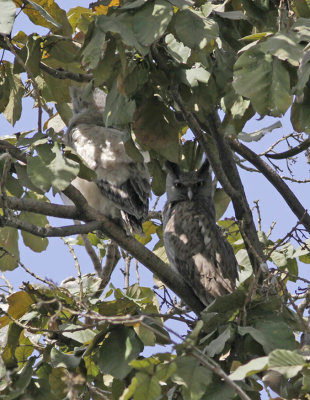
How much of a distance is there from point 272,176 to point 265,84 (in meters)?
2.41

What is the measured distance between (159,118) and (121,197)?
123cm

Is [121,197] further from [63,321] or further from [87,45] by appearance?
[87,45]

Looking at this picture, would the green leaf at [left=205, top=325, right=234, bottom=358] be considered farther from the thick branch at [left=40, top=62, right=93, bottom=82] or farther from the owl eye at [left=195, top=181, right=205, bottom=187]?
the owl eye at [left=195, top=181, right=205, bottom=187]

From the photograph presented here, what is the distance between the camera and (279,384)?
10.00 feet

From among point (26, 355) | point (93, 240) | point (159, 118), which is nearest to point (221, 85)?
point (159, 118)

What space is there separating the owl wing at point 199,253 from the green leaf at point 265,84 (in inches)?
107

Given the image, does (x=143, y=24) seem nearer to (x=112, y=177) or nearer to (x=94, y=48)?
(x=94, y=48)

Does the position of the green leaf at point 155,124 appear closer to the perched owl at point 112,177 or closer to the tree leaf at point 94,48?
the tree leaf at point 94,48

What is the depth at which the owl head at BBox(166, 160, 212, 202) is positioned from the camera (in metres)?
6.66

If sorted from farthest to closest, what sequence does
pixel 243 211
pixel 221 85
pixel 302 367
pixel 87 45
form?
pixel 243 211 < pixel 221 85 < pixel 87 45 < pixel 302 367

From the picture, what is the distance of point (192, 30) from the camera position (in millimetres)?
2904

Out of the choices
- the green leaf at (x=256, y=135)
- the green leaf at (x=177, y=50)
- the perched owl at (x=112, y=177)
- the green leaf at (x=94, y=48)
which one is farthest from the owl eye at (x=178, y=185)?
the green leaf at (x=94, y=48)

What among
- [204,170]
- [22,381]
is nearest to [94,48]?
[22,381]

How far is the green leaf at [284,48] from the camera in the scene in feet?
8.76
